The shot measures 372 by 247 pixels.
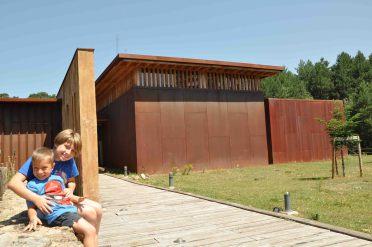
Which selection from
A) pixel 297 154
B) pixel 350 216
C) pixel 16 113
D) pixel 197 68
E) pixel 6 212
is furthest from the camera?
pixel 297 154

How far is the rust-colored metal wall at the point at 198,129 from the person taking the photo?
18.9 m

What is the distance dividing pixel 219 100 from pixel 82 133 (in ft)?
44.6

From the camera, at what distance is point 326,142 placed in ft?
82.7

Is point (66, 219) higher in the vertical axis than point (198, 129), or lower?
lower

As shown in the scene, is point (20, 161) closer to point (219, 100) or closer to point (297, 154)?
point (219, 100)

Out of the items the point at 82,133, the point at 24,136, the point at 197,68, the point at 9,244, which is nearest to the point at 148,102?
the point at 197,68

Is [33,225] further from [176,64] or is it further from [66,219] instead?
[176,64]

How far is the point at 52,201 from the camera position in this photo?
3.48m

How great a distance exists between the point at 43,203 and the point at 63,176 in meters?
0.65

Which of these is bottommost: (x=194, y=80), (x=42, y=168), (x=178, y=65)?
(x=42, y=168)

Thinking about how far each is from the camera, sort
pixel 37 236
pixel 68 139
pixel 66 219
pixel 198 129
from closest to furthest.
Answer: pixel 37 236 → pixel 66 219 → pixel 68 139 → pixel 198 129

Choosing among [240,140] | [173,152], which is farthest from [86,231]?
[240,140]

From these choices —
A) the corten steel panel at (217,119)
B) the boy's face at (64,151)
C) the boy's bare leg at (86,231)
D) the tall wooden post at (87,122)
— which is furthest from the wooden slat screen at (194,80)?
the boy's bare leg at (86,231)

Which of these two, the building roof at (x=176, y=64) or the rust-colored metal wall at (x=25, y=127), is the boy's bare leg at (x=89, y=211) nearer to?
the building roof at (x=176, y=64)
